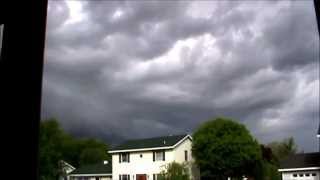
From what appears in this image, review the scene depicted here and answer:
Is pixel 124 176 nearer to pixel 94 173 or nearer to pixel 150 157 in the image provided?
pixel 150 157

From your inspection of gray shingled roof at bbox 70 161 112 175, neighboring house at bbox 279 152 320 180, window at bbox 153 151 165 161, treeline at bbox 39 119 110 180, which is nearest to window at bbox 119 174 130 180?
gray shingled roof at bbox 70 161 112 175

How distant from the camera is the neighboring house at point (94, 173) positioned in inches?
2245

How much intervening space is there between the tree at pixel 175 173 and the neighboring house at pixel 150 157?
2.37 m

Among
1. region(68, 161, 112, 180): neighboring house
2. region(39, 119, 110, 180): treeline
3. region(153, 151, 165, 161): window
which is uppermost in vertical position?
region(39, 119, 110, 180): treeline

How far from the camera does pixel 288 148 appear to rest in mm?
70500

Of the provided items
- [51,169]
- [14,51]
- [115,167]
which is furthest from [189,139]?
[14,51]

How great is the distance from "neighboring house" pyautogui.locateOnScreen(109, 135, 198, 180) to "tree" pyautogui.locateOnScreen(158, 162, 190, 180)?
2.37 meters

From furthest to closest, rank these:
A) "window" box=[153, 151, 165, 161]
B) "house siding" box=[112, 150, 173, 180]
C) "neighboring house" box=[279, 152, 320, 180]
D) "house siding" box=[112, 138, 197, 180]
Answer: "window" box=[153, 151, 165, 161] → "house siding" box=[112, 150, 173, 180] → "house siding" box=[112, 138, 197, 180] → "neighboring house" box=[279, 152, 320, 180]

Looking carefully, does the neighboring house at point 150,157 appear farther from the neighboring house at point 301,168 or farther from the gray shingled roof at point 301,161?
the gray shingled roof at point 301,161

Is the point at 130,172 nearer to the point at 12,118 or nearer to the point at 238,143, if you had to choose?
the point at 238,143

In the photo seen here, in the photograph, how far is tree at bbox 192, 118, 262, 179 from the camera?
47938 millimetres

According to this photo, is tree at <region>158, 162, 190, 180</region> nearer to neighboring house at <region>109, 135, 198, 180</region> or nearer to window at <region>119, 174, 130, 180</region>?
neighboring house at <region>109, 135, 198, 180</region>

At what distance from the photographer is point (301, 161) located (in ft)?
161

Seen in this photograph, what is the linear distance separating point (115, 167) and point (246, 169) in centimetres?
1420
